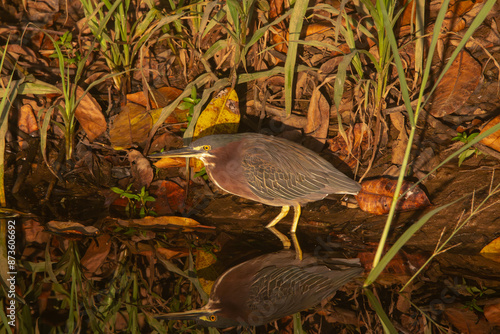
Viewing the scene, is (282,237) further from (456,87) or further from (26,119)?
(26,119)

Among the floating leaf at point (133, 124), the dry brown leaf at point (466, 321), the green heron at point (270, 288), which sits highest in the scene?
the floating leaf at point (133, 124)

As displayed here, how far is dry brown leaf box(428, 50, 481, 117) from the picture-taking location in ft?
16.1

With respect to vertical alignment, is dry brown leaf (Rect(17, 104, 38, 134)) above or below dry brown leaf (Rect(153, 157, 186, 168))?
above

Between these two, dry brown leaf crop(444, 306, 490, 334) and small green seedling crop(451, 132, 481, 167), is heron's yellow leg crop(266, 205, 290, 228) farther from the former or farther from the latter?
dry brown leaf crop(444, 306, 490, 334)

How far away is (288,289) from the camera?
3580 mm

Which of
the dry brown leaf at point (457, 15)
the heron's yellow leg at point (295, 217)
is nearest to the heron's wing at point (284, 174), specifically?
the heron's yellow leg at point (295, 217)

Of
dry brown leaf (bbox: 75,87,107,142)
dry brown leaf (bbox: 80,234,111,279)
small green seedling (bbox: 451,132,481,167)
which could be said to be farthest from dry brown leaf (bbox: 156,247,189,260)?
small green seedling (bbox: 451,132,481,167)

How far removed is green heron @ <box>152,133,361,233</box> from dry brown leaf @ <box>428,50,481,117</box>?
1.28 meters

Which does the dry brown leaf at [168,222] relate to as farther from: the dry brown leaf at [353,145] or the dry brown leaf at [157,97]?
the dry brown leaf at [353,145]

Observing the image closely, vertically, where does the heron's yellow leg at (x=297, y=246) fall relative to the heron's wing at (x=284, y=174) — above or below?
below

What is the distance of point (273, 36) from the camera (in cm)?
523

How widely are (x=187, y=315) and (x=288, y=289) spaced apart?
2.38 ft

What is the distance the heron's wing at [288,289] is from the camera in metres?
3.34

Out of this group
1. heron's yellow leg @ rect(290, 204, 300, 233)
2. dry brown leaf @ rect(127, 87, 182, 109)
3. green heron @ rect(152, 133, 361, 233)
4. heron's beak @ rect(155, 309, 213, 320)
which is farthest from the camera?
dry brown leaf @ rect(127, 87, 182, 109)
